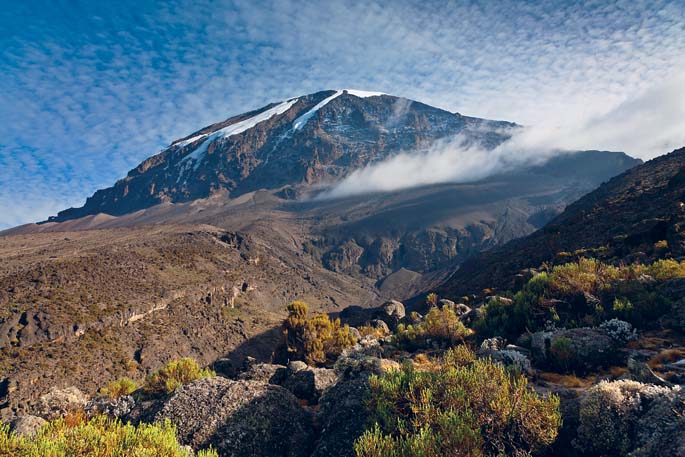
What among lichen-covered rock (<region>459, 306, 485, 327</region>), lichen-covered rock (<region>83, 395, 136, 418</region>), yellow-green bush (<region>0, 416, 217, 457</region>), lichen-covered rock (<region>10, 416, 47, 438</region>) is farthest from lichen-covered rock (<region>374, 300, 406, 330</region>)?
yellow-green bush (<region>0, 416, 217, 457</region>)

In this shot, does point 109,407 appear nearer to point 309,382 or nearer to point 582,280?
point 309,382

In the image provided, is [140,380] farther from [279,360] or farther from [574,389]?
[574,389]

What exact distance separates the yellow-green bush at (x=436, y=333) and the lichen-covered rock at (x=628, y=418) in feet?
29.7

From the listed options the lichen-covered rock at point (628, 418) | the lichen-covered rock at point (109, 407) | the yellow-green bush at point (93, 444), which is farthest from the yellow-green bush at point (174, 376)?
the lichen-covered rock at point (628, 418)

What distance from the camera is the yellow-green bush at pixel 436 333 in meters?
14.8

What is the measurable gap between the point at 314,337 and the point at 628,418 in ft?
68.8

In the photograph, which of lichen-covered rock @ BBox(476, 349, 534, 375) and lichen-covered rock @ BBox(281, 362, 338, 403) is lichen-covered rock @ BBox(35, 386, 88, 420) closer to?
lichen-covered rock @ BBox(281, 362, 338, 403)

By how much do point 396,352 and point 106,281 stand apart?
71135 millimetres

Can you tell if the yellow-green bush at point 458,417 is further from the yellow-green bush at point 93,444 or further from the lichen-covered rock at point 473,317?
the lichen-covered rock at point 473,317

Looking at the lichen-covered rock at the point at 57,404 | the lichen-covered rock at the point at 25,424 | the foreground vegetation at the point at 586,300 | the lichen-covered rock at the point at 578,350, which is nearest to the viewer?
the lichen-covered rock at the point at 25,424

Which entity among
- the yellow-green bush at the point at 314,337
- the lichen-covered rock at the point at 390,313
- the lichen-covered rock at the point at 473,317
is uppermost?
the lichen-covered rock at the point at 473,317

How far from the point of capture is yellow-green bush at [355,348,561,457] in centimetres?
481

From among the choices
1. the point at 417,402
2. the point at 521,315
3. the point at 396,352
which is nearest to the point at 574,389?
the point at 417,402

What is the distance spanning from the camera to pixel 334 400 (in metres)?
7.47
